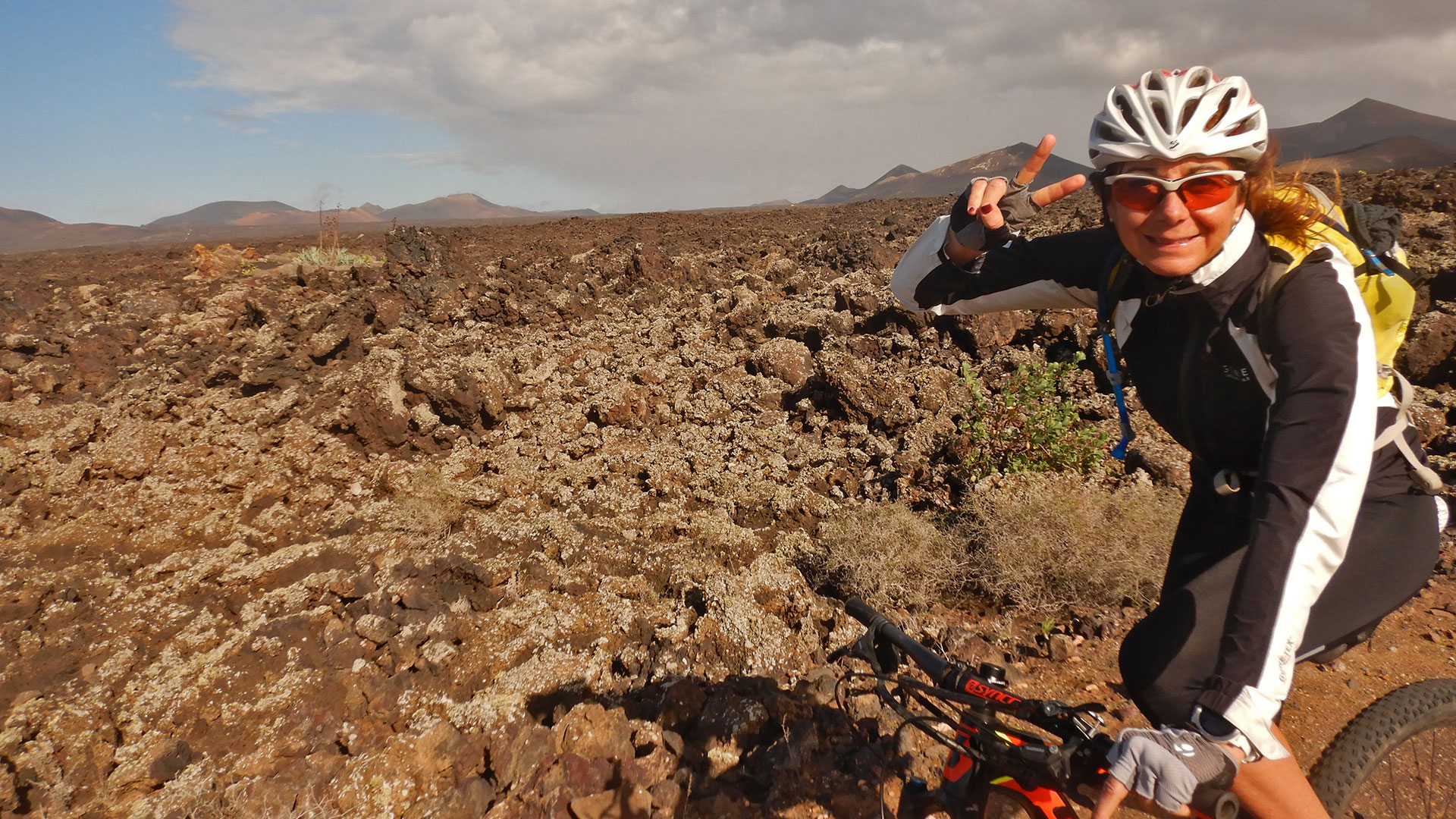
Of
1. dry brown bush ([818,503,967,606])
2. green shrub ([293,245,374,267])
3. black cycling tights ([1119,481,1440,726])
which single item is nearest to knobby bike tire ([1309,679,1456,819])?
black cycling tights ([1119,481,1440,726])

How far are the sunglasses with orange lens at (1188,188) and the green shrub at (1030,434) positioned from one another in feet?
9.01

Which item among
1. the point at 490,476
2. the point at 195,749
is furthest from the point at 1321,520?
the point at 490,476

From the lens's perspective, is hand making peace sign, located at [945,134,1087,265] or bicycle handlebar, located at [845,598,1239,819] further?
hand making peace sign, located at [945,134,1087,265]

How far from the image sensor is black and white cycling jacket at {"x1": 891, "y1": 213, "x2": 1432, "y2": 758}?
52.1 inches

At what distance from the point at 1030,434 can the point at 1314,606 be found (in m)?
2.76

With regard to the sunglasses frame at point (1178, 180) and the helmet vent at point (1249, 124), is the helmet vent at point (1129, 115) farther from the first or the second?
the helmet vent at point (1249, 124)

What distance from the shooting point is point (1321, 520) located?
1326 mm

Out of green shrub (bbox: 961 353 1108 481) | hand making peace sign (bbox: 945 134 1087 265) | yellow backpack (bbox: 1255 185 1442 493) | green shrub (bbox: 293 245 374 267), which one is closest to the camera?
yellow backpack (bbox: 1255 185 1442 493)

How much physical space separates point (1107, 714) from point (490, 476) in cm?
390

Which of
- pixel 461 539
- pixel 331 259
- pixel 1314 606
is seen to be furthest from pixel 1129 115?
pixel 331 259

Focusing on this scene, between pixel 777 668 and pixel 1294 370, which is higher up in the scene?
pixel 1294 370

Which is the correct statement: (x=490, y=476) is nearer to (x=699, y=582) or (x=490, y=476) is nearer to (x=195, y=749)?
(x=699, y=582)

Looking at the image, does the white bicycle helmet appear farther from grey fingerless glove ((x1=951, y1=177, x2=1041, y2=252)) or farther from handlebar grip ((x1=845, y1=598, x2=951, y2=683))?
handlebar grip ((x1=845, y1=598, x2=951, y2=683))

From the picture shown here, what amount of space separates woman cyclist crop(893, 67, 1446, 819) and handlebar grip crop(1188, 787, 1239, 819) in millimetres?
56
